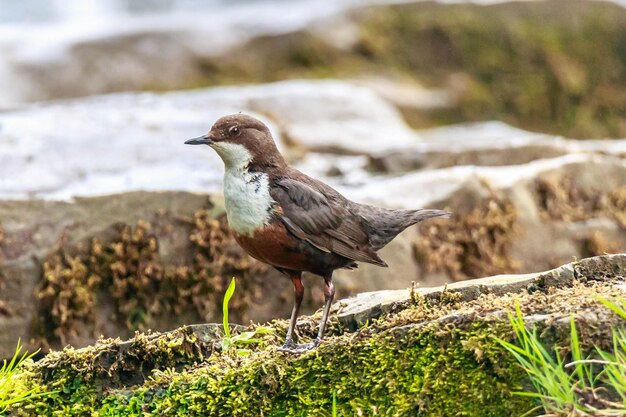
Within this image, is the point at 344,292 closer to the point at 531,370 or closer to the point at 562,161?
the point at 562,161

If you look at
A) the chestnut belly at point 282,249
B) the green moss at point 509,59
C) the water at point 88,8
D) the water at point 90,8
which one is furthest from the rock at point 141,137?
the water at point 88,8

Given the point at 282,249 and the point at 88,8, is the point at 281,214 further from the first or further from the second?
the point at 88,8

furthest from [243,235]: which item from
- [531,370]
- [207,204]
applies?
[207,204]

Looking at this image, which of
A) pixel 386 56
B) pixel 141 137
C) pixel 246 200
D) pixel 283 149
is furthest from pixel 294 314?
pixel 386 56

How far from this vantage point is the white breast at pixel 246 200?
462 cm

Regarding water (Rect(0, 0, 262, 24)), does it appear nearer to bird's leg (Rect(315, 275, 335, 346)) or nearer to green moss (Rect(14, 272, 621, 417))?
bird's leg (Rect(315, 275, 335, 346))

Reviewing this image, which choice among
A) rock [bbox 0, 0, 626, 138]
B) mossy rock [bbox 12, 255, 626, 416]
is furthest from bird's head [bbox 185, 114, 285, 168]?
rock [bbox 0, 0, 626, 138]

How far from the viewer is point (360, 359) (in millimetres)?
3875

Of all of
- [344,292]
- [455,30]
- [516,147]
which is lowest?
[344,292]

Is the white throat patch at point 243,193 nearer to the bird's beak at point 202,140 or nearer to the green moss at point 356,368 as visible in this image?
the bird's beak at point 202,140

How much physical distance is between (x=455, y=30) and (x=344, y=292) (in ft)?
33.9

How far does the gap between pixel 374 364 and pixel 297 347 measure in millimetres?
513

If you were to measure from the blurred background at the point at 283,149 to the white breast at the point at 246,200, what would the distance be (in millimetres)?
3136

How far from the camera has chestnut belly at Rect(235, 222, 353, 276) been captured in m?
4.61
